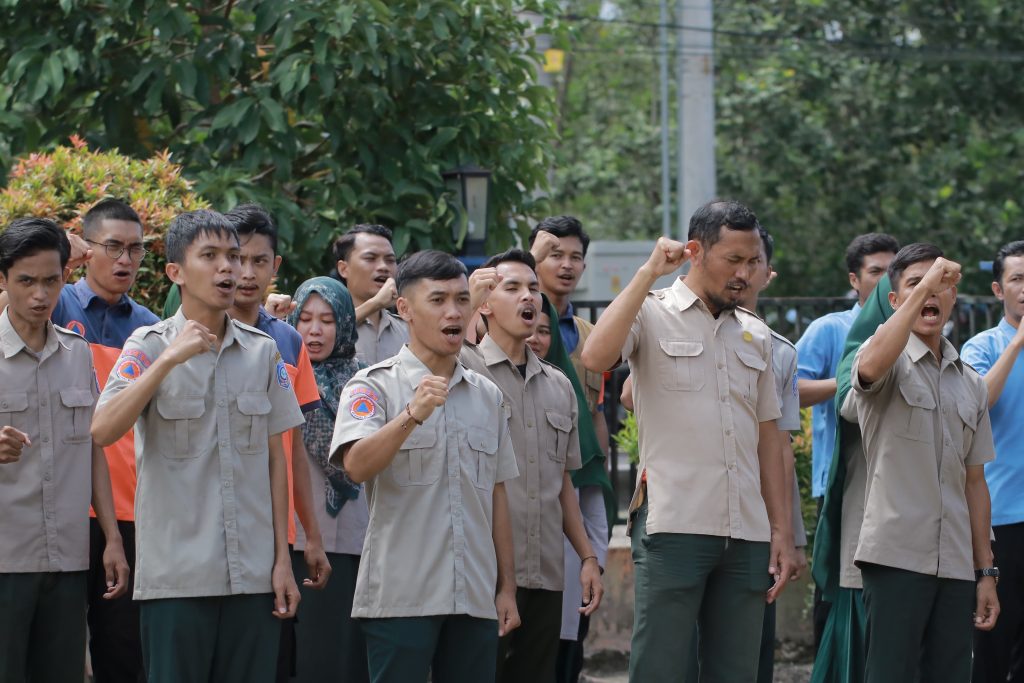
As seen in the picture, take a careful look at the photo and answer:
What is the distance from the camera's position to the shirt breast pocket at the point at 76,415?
17.0 ft

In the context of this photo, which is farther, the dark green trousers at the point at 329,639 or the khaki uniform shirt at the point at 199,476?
the dark green trousers at the point at 329,639

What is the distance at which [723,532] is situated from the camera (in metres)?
5.18

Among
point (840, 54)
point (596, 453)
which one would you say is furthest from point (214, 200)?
point (840, 54)

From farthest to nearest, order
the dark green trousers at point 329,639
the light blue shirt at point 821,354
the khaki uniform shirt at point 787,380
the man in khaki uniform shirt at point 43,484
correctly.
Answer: the light blue shirt at point 821,354
the khaki uniform shirt at point 787,380
the dark green trousers at point 329,639
the man in khaki uniform shirt at point 43,484

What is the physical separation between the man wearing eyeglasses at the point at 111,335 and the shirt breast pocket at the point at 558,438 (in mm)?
1497

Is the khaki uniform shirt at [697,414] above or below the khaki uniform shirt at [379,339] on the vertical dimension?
below

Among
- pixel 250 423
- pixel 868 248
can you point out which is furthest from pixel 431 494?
pixel 868 248

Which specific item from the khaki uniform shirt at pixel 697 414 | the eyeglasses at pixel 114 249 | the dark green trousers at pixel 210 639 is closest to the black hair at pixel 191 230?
the eyeglasses at pixel 114 249

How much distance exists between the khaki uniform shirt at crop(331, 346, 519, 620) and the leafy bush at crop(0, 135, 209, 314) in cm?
188

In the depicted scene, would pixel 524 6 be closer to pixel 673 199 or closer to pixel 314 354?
pixel 314 354

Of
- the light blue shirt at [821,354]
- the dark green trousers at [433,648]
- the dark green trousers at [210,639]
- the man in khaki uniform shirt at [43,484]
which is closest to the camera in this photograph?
the dark green trousers at [210,639]

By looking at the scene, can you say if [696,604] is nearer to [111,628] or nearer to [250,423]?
[250,423]

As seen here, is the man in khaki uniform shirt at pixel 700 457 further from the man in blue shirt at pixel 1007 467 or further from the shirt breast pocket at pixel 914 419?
the man in blue shirt at pixel 1007 467

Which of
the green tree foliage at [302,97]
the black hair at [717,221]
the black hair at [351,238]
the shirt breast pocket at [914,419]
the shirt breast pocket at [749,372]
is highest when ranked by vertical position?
the green tree foliage at [302,97]
